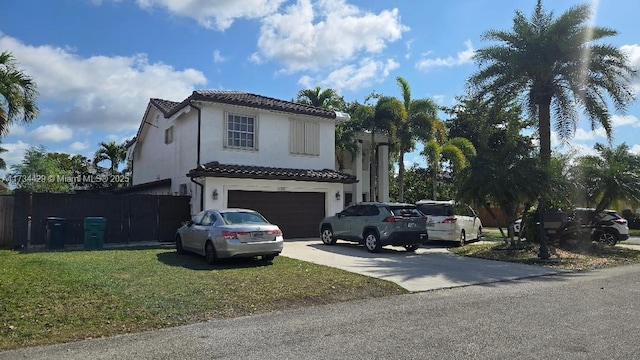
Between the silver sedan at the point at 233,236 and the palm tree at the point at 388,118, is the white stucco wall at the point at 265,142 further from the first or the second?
the silver sedan at the point at 233,236

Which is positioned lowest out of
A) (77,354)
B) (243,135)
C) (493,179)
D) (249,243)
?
(77,354)

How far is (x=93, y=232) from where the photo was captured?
591 inches

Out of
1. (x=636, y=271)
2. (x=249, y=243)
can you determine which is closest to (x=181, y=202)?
(x=249, y=243)

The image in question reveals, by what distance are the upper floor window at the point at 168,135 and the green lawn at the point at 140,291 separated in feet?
35.1

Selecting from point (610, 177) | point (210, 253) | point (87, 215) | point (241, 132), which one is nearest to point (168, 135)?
point (241, 132)

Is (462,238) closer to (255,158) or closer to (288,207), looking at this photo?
(288,207)

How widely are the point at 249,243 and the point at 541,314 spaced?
6808 mm

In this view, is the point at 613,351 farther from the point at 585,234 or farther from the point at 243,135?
the point at 243,135

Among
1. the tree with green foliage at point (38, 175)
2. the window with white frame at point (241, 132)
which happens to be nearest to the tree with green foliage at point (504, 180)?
the window with white frame at point (241, 132)

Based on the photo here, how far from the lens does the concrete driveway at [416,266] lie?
10.6m

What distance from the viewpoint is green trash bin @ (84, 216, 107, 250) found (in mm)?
14945

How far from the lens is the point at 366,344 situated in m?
5.68

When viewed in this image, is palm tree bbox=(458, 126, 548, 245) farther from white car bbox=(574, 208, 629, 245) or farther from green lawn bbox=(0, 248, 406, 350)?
green lawn bbox=(0, 248, 406, 350)

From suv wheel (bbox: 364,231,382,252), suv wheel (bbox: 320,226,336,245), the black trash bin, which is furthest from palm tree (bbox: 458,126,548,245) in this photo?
the black trash bin
